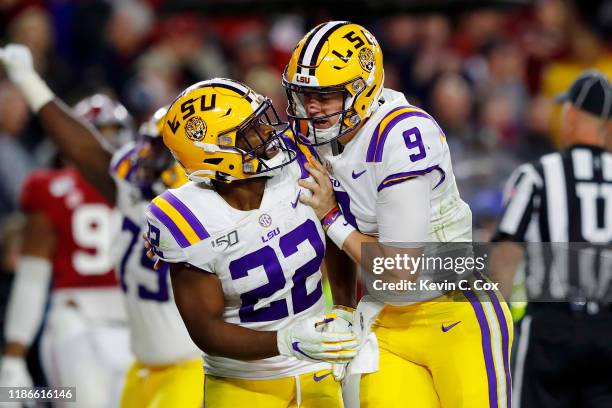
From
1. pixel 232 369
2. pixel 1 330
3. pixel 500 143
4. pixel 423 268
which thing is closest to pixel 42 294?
pixel 1 330

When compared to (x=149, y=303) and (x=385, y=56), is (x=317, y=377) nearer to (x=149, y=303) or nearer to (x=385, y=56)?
(x=149, y=303)

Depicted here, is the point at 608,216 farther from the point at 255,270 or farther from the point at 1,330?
the point at 1,330

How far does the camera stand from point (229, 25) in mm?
10617

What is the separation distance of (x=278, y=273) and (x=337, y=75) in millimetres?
720

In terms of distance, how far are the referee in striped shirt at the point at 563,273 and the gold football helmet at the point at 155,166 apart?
147cm

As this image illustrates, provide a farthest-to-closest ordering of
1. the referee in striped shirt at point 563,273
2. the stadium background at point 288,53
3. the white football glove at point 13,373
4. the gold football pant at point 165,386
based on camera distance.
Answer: the stadium background at point 288,53, the white football glove at point 13,373, the referee in striped shirt at point 563,273, the gold football pant at point 165,386

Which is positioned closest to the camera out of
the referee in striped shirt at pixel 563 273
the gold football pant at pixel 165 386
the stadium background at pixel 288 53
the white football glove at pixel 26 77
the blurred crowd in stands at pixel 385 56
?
the gold football pant at pixel 165 386

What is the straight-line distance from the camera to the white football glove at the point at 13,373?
574 cm

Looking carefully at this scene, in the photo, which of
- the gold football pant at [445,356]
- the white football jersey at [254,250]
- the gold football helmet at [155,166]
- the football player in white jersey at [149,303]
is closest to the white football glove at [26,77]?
the football player in white jersey at [149,303]

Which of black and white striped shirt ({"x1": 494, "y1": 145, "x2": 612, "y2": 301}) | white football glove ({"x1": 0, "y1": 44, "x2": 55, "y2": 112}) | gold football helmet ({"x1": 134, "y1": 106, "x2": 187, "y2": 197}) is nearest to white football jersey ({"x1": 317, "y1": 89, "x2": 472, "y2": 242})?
gold football helmet ({"x1": 134, "y1": 106, "x2": 187, "y2": 197})

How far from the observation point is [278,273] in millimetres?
3629

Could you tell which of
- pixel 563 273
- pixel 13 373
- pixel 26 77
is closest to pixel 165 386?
pixel 13 373

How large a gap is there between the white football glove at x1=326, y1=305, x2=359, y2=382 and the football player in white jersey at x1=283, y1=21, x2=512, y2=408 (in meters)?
0.11

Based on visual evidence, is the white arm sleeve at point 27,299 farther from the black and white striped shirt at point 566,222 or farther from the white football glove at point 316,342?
the white football glove at point 316,342
